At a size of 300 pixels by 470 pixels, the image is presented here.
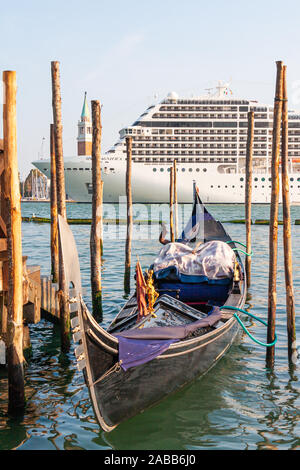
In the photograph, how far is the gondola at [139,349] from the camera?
13.7 feet

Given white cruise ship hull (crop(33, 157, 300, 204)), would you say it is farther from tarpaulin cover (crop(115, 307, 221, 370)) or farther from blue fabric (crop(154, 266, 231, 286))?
tarpaulin cover (crop(115, 307, 221, 370))

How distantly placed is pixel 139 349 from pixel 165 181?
40.1m

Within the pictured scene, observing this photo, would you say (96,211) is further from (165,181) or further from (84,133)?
(84,133)

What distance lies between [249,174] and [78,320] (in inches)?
311

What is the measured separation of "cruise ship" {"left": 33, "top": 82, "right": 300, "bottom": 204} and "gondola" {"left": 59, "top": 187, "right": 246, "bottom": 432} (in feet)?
125

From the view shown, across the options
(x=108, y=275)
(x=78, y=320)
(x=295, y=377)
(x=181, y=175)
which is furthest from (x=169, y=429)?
(x=181, y=175)

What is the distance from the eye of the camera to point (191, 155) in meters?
45.5

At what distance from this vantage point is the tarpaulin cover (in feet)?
14.9

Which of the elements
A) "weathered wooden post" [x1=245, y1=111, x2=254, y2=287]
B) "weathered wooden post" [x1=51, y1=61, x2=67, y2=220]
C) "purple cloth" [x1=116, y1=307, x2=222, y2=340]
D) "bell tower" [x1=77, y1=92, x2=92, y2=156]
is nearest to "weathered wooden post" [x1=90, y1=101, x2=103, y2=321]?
"weathered wooden post" [x1=51, y1=61, x2=67, y2=220]

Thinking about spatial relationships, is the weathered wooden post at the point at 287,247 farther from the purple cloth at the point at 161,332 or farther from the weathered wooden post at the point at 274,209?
the purple cloth at the point at 161,332

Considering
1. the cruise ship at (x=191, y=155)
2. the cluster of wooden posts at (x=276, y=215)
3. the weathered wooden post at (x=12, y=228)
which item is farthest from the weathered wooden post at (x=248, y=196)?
the cruise ship at (x=191, y=155)

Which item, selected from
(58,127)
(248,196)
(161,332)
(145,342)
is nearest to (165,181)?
(248,196)

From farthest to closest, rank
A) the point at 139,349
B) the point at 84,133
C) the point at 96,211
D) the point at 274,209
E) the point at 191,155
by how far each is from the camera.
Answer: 1. the point at 84,133
2. the point at 191,155
3. the point at 96,211
4. the point at 274,209
5. the point at 139,349

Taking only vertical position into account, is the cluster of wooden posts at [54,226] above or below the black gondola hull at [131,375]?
above
